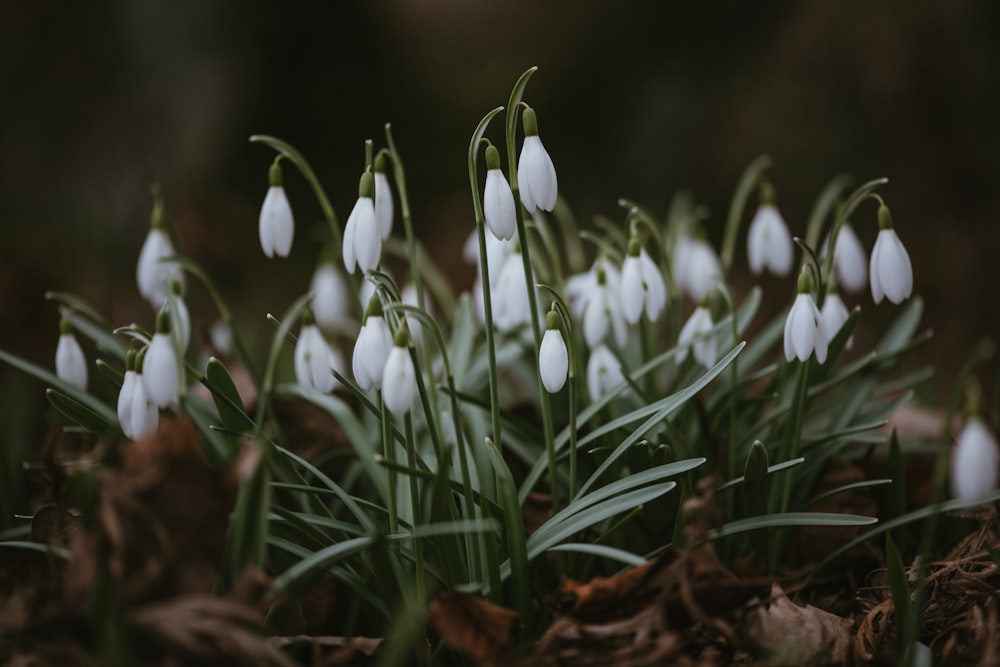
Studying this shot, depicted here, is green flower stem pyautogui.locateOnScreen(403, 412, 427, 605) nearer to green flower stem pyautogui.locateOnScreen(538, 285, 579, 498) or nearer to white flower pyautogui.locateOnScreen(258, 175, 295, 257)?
green flower stem pyautogui.locateOnScreen(538, 285, 579, 498)

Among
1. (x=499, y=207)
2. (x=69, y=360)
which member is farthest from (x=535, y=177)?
(x=69, y=360)

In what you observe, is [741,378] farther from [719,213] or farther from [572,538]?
[719,213]

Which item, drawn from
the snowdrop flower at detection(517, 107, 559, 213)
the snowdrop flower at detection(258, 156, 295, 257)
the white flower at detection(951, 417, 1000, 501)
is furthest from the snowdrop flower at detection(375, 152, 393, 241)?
the white flower at detection(951, 417, 1000, 501)

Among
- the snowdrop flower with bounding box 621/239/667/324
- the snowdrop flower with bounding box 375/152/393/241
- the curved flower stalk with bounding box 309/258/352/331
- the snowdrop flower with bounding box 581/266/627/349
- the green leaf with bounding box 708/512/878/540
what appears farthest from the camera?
the curved flower stalk with bounding box 309/258/352/331

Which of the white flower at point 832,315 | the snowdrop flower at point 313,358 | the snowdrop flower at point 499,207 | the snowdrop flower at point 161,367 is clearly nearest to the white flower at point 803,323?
the white flower at point 832,315

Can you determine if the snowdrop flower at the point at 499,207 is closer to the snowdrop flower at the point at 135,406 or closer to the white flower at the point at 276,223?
the white flower at the point at 276,223

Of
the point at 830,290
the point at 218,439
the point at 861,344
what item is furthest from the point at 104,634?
the point at 861,344
